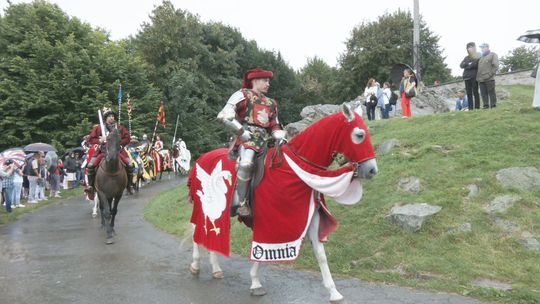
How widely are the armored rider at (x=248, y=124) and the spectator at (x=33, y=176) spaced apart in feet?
44.3

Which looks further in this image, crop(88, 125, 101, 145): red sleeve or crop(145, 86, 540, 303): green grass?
crop(88, 125, 101, 145): red sleeve

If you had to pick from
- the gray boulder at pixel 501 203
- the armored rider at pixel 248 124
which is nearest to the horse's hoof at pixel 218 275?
the armored rider at pixel 248 124

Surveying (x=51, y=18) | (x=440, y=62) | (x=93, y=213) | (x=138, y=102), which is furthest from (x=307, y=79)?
(x=93, y=213)

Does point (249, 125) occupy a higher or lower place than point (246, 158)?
higher

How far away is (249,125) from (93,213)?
992cm

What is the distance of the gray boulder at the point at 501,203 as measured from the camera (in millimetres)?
7560

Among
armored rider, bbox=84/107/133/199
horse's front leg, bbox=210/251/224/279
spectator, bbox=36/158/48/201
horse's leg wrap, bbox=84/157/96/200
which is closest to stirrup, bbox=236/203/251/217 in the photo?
horse's front leg, bbox=210/251/224/279

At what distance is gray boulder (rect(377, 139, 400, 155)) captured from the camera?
11179 millimetres

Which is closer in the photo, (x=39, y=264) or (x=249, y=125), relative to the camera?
(x=249, y=125)

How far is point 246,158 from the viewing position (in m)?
5.83

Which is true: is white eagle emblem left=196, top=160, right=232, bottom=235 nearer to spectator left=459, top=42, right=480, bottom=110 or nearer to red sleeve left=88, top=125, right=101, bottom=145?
red sleeve left=88, top=125, right=101, bottom=145

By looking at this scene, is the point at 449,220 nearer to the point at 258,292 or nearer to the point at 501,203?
the point at 501,203

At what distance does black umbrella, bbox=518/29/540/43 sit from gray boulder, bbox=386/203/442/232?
22.2 feet

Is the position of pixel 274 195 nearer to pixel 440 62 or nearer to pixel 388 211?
pixel 388 211
